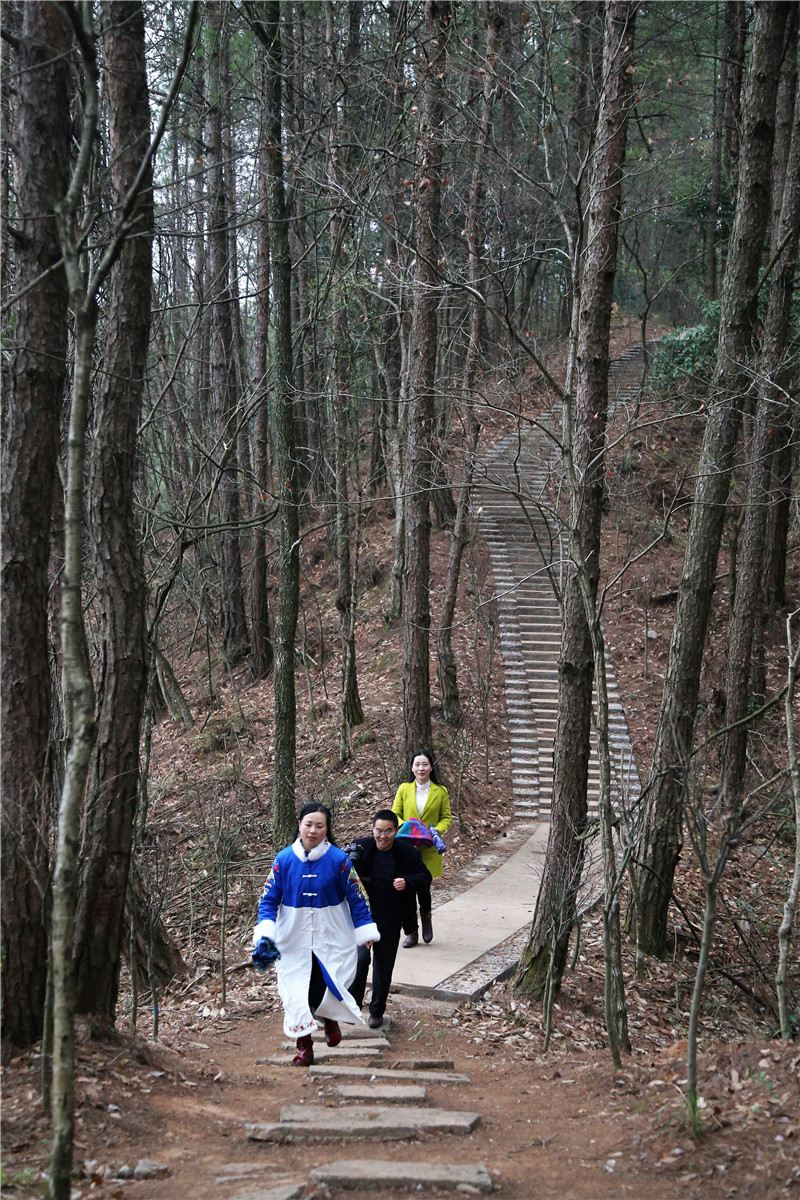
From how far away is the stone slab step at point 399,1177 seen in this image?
426cm

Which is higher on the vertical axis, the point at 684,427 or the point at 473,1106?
the point at 684,427

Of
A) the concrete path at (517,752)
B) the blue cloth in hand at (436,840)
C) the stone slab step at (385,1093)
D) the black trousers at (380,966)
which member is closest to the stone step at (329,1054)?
the black trousers at (380,966)

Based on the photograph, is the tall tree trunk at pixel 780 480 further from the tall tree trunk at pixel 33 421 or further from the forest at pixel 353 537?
the tall tree trunk at pixel 33 421

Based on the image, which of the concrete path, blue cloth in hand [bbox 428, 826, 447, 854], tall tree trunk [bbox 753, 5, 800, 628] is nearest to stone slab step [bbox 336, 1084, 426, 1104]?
the concrete path

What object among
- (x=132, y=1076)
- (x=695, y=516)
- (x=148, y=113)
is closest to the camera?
(x=132, y=1076)

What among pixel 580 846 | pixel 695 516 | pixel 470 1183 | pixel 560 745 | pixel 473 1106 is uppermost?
pixel 695 516

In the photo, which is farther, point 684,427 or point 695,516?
point 684,427

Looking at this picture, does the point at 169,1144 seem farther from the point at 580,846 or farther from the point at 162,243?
the point at 162,243

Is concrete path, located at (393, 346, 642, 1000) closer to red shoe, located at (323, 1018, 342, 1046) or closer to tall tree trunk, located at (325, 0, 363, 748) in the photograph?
red shoe, located at (323, 1018, 342, 1046)

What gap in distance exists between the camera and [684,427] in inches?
1070

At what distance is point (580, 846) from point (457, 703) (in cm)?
860

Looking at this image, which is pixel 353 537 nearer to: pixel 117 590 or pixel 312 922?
pixel 117 590

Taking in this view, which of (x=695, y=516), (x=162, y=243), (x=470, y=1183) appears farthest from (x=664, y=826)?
(x=162, y=243)

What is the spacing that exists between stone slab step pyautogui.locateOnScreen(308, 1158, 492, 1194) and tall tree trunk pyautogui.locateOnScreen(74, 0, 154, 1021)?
189 centimetres
